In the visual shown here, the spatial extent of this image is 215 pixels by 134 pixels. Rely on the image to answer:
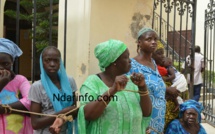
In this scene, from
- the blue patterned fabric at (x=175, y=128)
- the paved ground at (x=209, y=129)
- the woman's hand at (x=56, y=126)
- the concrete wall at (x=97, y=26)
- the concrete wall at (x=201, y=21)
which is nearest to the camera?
the woman's hand at (x=56, y=126)

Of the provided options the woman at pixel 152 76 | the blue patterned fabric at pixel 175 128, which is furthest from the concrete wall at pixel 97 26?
the blue patterned fabric at pixel 175 128

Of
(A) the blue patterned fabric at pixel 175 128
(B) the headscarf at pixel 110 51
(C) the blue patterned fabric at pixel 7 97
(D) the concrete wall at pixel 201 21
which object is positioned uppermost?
(D) the concrete wall at pixel 201 21

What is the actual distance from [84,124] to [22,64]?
9744 mm

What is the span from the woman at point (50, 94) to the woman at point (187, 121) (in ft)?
4.21

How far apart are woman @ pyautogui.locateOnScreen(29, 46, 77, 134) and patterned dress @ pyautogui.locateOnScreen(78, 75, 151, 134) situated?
0.14 metres

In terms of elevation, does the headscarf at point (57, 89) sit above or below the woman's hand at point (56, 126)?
above

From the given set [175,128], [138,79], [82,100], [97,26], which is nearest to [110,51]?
[138,79]

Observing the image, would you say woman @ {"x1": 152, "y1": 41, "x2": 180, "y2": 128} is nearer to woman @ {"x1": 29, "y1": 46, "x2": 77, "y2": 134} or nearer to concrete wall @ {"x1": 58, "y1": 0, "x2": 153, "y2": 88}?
concrete wall @ {"x1": 58, "y1": 0, "x2": 153, "y2": 88}

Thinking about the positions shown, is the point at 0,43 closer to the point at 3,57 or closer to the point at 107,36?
the point at 3,57

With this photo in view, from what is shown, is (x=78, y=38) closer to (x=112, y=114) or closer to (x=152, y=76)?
(x=152, y=76)

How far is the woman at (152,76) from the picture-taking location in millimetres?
2730

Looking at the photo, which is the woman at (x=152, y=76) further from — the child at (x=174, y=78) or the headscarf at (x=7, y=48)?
the headscarf at (x=7, y=48)

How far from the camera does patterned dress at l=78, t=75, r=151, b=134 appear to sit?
2123 mm

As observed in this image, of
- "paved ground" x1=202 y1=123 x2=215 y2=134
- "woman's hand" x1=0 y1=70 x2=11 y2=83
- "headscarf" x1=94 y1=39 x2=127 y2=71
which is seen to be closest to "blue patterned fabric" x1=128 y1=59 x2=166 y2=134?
"headscarf" x1=94 y1=39 x2=127 y2=71
